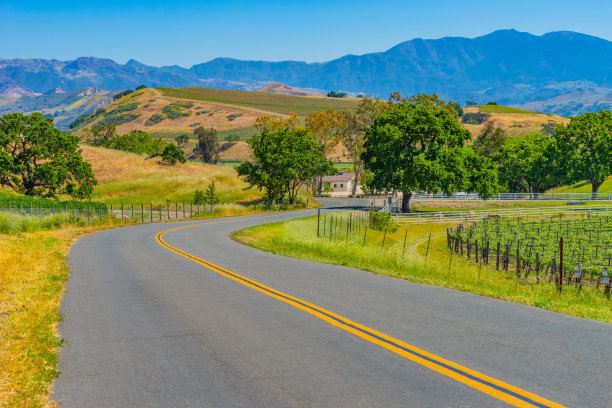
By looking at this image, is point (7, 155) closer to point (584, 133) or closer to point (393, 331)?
point (393, 331)

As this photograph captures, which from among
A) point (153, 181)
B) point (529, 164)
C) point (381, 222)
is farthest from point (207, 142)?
point (381, 222)

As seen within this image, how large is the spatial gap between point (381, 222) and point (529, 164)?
51.1m

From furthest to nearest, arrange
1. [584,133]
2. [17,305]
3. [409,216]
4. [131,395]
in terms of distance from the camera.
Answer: [584,133] < [409,216] < [17,305] < [131,395]

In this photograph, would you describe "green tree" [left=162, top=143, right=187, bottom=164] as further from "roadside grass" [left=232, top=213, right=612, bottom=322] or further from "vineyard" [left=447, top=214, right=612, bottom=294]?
"vineyard" [left=447, top=214, right=612, bottom=294]

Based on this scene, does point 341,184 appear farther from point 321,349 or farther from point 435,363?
point 435,363

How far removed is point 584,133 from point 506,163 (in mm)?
17050

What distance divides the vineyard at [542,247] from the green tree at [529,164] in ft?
85.3

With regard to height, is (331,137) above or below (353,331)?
above

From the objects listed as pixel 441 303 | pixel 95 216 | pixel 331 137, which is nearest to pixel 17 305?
pixel 441 303

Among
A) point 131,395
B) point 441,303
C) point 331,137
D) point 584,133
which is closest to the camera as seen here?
point 131,395

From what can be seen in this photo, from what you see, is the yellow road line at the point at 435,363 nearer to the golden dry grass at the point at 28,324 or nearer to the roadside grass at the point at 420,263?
the roadside grass at the point at 420,263

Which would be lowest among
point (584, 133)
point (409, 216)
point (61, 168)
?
point (409, 216)

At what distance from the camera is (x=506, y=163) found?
303ft

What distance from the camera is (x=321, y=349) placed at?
8.05 metres
